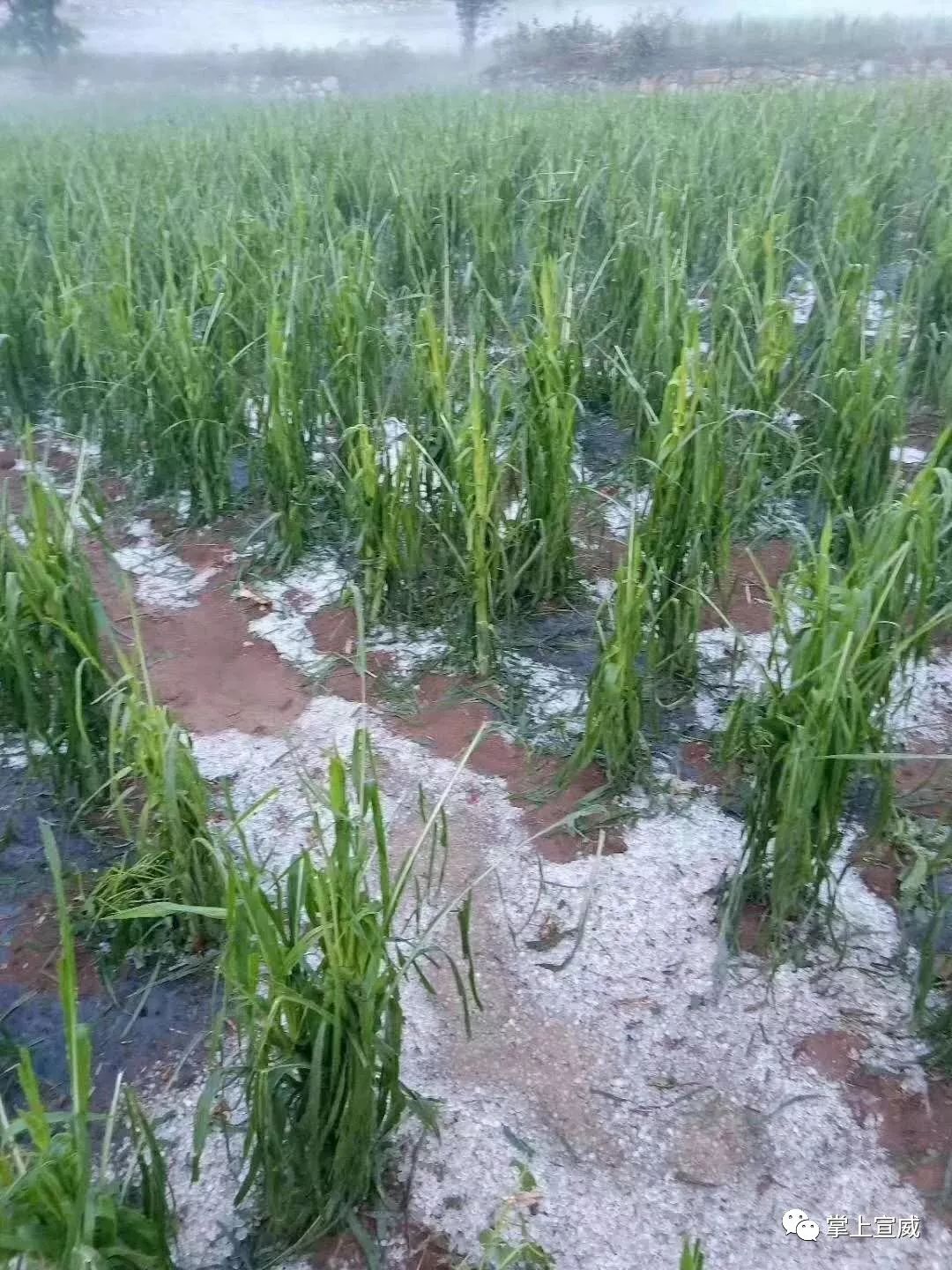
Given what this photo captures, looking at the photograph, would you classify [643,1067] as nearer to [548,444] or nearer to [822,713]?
[822,713]

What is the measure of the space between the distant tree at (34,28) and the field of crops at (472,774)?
46.1ft

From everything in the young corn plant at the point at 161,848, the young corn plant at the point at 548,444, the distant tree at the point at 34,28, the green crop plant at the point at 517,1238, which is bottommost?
the green crop plant at the point at 517,1238

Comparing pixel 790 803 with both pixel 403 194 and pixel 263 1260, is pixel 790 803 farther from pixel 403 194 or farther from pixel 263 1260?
pixel 403 194

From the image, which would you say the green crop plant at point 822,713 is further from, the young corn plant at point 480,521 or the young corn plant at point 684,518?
the young corn plant at point 480,521

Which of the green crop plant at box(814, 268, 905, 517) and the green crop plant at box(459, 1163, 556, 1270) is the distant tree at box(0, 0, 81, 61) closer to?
the green crop plant at box(814, 268, 905, 517)

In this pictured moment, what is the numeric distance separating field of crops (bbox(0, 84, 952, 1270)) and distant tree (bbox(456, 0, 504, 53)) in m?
14.0

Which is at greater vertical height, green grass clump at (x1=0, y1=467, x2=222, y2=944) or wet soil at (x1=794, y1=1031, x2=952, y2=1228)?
green grass clump at (x1=0, y1=467, x2=222, y2=944)

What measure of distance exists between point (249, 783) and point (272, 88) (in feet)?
51.4

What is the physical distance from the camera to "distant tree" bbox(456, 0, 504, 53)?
14.4 meters

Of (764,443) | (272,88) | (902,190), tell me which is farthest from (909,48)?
(764,443)

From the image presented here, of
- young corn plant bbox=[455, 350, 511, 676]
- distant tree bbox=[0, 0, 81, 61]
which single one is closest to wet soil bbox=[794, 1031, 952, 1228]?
young corn plant bbox=[455, 350, 511, 676]

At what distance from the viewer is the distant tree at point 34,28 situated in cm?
1360

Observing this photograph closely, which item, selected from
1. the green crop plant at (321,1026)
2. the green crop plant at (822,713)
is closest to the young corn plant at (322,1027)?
the green crop plant at (321,1026)

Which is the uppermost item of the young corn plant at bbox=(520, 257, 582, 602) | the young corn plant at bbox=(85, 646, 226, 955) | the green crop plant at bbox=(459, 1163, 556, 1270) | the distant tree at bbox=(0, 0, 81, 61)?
the distant tree at bbox=(0, 0, 81, 61)
